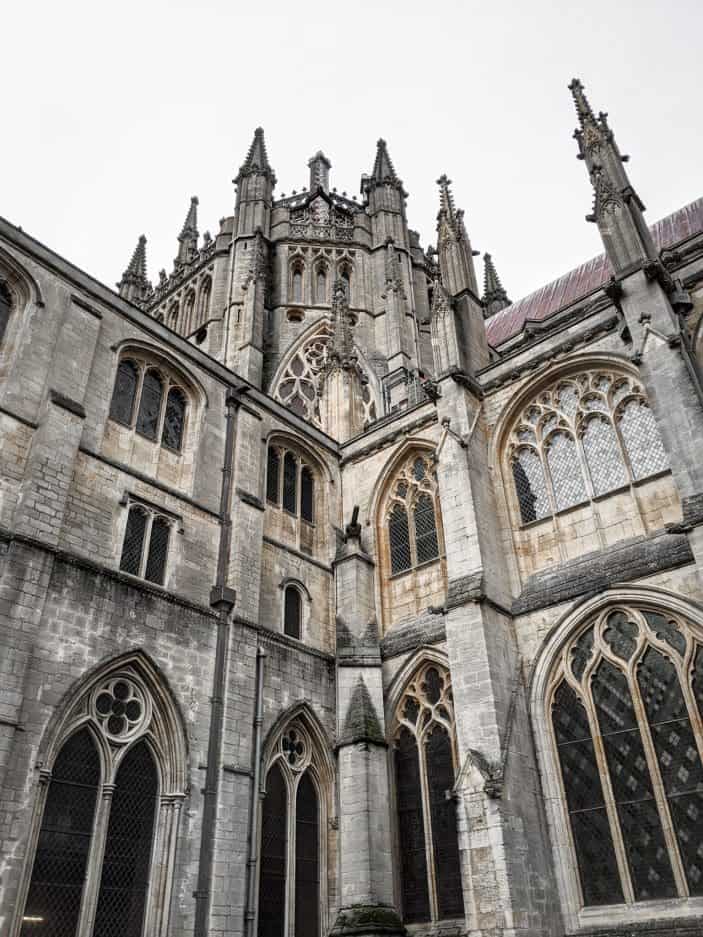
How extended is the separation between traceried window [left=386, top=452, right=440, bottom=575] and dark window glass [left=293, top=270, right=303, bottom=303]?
1630cm

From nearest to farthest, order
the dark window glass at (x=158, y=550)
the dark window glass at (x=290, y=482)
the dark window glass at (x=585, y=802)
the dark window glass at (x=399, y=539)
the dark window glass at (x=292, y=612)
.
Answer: the dark window glass at (x=585, y=802), the dark window glass at (x=158, y=550), the dark window glass at (x=292, y=612), the dark window glass at (x=399, y=539), the dark window glass at (x=290, y=482)

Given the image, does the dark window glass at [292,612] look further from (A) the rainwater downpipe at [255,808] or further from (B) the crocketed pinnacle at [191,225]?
(B) the crocketed pinnacle at [191,225]

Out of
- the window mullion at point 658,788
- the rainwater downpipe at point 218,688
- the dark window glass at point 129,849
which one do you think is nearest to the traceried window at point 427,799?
the window mullion at point 658,788

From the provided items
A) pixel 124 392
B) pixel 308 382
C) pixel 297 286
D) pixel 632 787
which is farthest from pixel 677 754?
pixel 297 286

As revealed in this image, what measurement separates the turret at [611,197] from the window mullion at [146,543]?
1006 centimetres

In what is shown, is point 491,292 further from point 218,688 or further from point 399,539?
point 218,688

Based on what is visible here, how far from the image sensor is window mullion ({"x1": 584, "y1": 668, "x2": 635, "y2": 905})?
10805 millimetres

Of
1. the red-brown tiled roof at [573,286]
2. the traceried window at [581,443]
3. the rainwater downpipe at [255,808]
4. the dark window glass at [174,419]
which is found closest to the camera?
the rainwater downpipe at [255,808]

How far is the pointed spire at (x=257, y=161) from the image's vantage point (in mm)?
36781

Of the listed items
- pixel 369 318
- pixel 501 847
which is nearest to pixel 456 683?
pixel 501 847

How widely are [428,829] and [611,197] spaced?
13031 millimetres

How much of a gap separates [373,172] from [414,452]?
26.0 metres

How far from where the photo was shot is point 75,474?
1265cm

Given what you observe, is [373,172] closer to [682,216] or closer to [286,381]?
[286,381]
